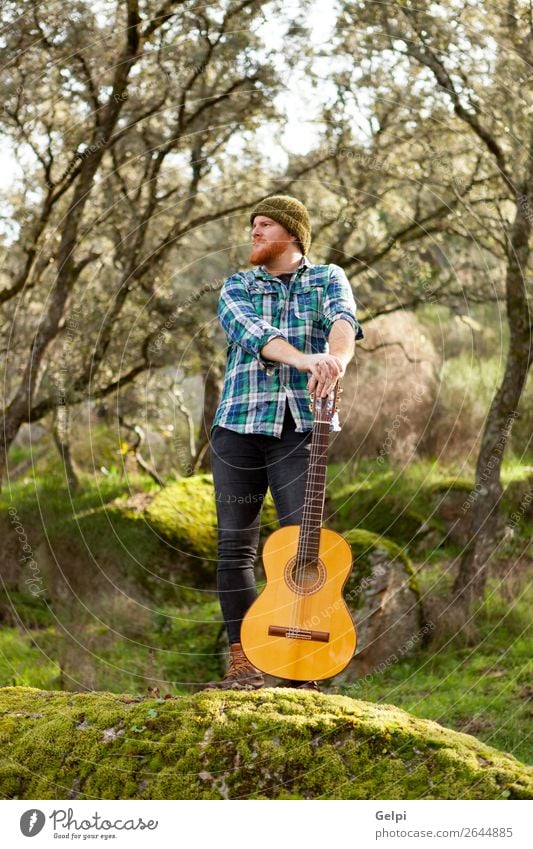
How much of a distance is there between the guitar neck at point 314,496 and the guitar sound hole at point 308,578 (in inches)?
1.3

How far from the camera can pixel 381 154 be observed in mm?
12812

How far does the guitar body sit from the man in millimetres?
169

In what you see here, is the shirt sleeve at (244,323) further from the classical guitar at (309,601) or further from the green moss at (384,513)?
the green moss at (384,513)

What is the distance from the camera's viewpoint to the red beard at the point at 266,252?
5.61 metres

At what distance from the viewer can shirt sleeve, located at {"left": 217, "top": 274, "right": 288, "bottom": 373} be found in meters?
5.21

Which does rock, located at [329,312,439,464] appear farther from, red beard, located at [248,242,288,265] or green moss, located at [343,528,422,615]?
red beard, located at [248,242,288,265]

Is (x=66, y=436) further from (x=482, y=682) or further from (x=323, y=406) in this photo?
(x=323, y=406)

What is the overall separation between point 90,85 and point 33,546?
17.9ft

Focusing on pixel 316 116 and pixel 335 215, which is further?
pixel 335 215

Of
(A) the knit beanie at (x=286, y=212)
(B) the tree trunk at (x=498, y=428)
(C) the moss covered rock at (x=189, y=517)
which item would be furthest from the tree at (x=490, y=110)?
(A) the knit beanie at (x=286, y=212)

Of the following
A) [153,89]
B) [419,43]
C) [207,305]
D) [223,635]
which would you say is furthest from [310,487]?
[207,305]

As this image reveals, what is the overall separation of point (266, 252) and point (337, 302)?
58 centimetres

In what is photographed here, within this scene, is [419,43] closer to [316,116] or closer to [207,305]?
[316,116]
